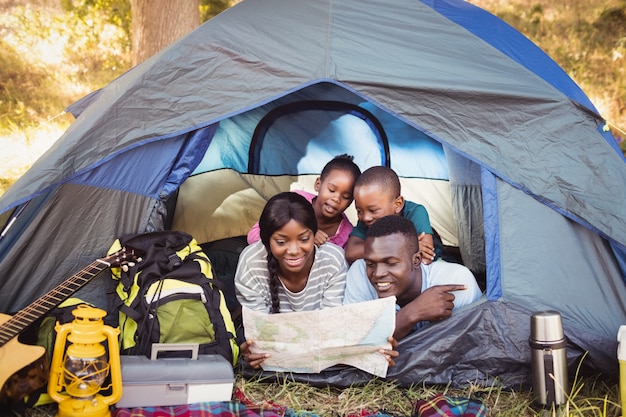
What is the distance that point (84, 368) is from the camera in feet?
7.35

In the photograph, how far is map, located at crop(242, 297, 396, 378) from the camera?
8.64ft

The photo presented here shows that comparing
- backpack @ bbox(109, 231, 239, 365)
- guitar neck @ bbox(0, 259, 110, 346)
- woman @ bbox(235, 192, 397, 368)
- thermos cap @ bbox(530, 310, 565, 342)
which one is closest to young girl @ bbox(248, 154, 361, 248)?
woman @ bbox(235, 192, 397, 368)

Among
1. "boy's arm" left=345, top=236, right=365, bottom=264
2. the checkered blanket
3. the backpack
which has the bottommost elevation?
the checkered blanket

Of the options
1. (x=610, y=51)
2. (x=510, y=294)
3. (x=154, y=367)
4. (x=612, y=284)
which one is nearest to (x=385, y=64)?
(x=510, y=294)

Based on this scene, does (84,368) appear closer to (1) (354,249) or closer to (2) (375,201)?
(1) (354,249)

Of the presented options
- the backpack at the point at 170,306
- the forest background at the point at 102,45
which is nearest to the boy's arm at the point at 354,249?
the backpack at the point at 170,306

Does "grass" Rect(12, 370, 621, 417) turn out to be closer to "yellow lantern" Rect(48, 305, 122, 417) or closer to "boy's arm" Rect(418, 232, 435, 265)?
"yellow lantern" Rect(48, 305, 122, 417)

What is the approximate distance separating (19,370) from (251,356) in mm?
810

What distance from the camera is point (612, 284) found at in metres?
2.80

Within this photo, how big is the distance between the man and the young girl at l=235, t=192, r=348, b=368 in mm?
112

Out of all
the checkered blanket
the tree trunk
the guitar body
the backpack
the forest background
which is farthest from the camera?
the forest background

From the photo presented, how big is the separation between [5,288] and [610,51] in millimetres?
7624

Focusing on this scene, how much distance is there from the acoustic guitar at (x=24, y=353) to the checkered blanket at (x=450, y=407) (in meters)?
1.24

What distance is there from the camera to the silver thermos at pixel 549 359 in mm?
2449
